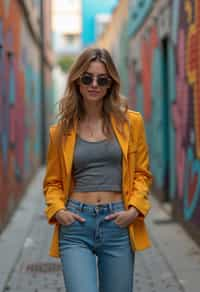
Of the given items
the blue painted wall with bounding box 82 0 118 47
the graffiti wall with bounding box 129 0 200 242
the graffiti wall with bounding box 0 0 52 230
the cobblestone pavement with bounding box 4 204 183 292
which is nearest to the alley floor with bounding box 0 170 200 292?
the cobblestone pavement with bounding box 4 204 183 292

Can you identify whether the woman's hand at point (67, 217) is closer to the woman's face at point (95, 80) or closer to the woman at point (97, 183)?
the woman at point (97, 183)

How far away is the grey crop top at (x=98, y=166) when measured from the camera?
3.27 m

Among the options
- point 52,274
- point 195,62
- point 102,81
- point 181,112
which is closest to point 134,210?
point 102,81

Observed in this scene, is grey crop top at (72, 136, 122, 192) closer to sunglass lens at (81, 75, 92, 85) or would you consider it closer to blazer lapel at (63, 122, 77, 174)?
blazer lapel at (63, 122, 77, 174)

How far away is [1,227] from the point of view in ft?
28.6

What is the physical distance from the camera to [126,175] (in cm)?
331

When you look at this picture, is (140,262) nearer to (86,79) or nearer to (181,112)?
(181,112)

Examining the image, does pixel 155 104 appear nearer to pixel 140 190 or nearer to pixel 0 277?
pixel 0 277

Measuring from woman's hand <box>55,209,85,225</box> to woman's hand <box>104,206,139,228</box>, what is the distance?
5.4 inches

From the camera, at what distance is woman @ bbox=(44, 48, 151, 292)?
10.6 ft

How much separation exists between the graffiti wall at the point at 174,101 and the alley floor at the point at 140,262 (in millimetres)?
359

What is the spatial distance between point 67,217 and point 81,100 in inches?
24.8

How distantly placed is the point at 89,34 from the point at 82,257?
48630 mm

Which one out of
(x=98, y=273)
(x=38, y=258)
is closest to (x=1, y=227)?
(x=38, y=258)
